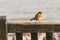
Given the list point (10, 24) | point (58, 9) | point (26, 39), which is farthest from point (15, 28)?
point (58, 9)

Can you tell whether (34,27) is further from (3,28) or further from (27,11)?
(27,11)

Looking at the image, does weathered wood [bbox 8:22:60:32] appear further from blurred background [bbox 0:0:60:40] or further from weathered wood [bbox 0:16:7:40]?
blurred background [bbox 0:0:60:40]

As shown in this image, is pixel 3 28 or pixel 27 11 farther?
pixel 27 11

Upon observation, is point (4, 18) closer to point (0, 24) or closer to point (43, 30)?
point (0, 24)

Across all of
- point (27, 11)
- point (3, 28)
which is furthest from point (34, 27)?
point (27, 11)

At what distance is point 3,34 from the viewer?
259 cm

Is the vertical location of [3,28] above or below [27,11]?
above

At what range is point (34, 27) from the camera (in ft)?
8.36

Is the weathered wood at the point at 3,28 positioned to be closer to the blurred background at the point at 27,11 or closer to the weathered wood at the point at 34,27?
the weathered wood at the point at 34,27

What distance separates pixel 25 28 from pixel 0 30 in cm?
29

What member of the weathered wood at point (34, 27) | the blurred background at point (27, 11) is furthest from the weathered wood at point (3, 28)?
the blurred background at point (27, 11)

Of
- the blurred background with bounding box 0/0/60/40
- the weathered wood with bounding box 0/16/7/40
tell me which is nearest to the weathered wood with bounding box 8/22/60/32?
the weathered wood with bounding box 0/16/7/40

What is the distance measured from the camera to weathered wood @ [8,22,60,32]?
8.27 feet

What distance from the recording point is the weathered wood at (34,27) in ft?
8.27
